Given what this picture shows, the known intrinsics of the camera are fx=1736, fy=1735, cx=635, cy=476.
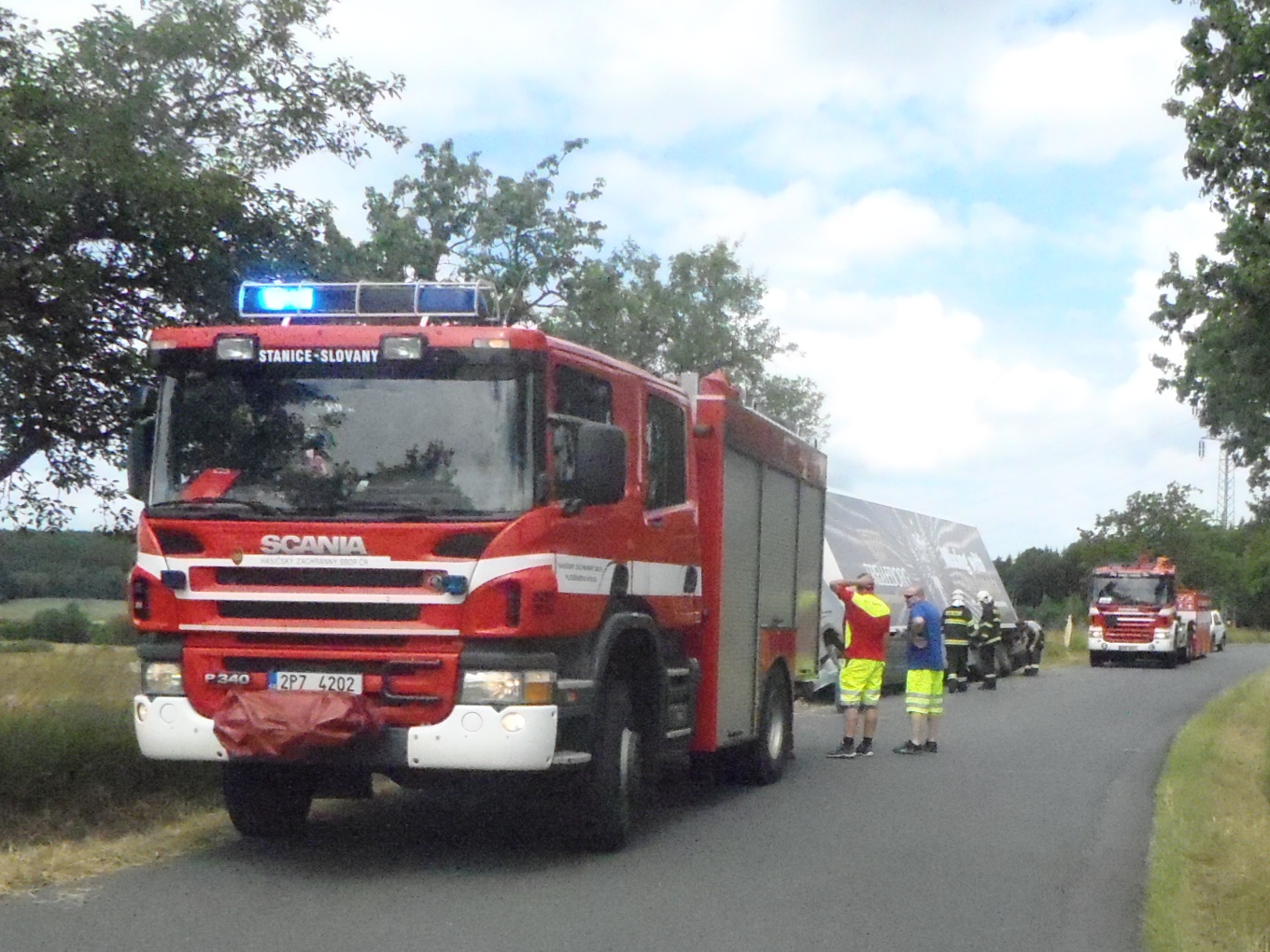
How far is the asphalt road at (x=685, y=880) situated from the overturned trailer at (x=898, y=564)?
27.0ft

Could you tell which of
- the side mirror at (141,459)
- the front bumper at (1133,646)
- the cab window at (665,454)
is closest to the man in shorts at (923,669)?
the cab window at (665,454)

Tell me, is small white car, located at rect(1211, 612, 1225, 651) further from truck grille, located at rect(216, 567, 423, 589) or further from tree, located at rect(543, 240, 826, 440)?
truck grille, located at rect(216, 567, 423, 589)

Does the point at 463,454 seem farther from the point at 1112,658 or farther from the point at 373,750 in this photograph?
the point at 1112,658

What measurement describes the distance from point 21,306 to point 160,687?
3.89 m

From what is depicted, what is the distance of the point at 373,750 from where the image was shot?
27.5ft

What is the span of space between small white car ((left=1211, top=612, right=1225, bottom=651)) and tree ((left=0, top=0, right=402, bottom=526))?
48.1 meters

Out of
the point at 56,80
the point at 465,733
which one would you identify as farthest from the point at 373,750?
the point at 56,80

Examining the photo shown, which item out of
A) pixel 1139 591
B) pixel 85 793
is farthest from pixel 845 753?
pixel 1139 591

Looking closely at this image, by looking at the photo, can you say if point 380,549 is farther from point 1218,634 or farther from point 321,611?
point 1218,634

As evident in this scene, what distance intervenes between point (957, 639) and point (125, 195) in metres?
17.1

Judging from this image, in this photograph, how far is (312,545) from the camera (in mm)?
8406

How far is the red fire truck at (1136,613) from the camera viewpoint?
42.0 meters

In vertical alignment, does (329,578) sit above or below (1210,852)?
above

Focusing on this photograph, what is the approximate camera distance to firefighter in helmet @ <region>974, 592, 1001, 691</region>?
30094 mm
